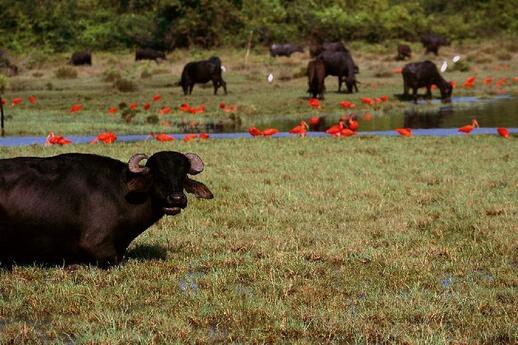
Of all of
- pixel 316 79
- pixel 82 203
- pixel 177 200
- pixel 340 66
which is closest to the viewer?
pixel 177 200

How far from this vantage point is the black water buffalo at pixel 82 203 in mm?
7602

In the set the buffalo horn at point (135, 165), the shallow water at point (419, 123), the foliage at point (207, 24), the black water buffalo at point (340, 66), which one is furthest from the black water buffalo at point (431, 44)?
the buffalo horn at point (135, 165)

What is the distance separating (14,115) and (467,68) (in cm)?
2630

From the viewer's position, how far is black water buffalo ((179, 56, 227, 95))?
111 feet

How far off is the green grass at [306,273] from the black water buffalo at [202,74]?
67.6ft

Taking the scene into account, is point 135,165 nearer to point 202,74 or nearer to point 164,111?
point 164,111

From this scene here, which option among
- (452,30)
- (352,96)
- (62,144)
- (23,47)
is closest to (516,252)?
(62,144)

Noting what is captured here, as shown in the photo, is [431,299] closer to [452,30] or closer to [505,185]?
[505,185]

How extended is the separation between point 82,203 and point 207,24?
5602cm

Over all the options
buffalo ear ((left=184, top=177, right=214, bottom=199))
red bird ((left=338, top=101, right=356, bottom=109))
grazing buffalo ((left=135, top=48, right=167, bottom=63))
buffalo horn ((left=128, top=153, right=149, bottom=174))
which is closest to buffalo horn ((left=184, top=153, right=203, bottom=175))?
buffalo ear ((left=184, top=177, right=214, bottom=199))

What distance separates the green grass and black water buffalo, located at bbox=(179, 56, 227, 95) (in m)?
20.6

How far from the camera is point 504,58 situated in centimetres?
4831

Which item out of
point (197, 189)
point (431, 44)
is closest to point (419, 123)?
point (197, 189)

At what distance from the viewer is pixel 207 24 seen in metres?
62.6
